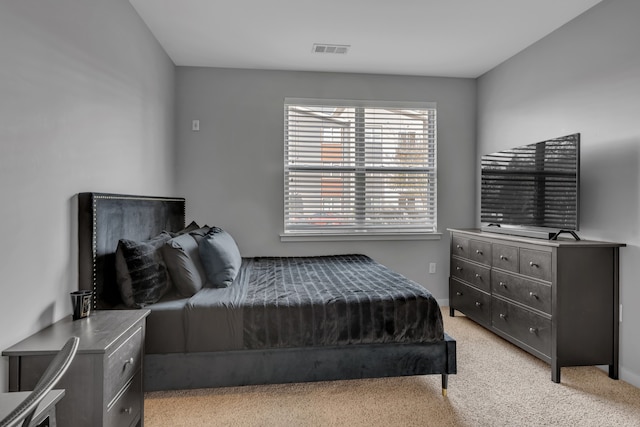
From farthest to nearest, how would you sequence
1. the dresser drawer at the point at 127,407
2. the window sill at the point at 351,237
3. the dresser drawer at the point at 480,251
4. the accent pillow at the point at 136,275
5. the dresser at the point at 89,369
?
the window sill at the point at 351,237, the dresser drawer at the point at 480,251, the accent pillow at the point at 136,275, the dresser drawer at the point at 127,407, the dresser at the point at 89,369

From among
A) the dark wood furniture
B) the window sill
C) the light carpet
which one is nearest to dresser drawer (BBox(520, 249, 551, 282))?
the light carpet

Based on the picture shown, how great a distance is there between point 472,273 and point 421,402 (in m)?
1.66

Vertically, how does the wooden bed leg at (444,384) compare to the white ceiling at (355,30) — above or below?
below

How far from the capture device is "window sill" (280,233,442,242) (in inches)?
163

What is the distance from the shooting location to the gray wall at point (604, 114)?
251 cm

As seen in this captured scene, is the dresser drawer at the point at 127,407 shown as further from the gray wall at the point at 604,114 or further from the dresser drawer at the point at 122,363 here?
the gray wall at the point at 604,114

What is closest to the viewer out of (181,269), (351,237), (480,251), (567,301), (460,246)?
(181,269)

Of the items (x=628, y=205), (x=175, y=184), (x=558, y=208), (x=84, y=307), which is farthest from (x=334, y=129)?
(x=84, y=307)

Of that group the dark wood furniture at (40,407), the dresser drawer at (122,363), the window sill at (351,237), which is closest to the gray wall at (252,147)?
the window sill at (351,237)

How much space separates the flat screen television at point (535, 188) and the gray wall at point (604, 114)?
23 cm

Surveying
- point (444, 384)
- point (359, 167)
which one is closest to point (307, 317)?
point (444, 384)

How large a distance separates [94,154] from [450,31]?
9.35 ft

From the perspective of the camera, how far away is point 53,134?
70.6 inches

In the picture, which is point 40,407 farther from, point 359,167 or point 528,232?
point 359,167
